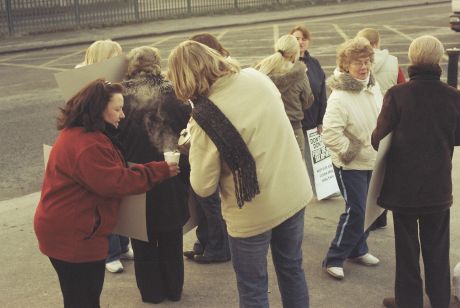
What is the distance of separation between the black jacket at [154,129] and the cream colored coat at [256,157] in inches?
34.4

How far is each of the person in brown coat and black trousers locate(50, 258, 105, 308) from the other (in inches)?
65.2

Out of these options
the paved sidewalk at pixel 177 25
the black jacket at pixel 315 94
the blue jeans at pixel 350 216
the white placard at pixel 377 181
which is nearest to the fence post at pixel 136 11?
the paved sidewalk at pixel 177 25

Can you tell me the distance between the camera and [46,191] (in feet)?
12.0

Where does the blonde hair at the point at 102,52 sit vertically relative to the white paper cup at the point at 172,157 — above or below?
above

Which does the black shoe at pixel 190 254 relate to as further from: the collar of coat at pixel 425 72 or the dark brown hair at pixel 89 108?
the collar of coat at pixel 425 72

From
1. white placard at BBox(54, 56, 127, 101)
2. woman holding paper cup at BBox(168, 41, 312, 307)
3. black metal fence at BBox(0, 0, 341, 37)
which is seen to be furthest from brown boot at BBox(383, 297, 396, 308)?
black metal fence at BBox(0, 0, 341, 37)

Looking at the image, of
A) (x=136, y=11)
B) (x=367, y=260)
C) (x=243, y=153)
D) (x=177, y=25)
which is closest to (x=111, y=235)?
(x=367, y=260)

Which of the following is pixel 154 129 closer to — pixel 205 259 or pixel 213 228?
pixel 213 228

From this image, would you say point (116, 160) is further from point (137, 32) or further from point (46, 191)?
point (137, 32)

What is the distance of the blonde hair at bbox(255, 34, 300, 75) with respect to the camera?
564cm

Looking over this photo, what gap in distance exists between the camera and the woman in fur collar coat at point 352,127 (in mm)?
4668

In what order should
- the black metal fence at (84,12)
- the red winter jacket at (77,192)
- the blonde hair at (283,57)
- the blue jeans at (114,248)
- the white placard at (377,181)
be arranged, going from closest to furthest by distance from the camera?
the red winter jacket at (77,192) → the white placard at (377,181) → the blue jeans at (114,248) → the blonde hair at (283,57) → the black metal fence at (84,12)

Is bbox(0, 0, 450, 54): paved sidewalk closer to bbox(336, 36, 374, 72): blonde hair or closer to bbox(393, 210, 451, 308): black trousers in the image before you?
bbox(336, 36, 374, 72): blonde hair

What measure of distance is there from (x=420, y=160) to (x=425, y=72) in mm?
483
